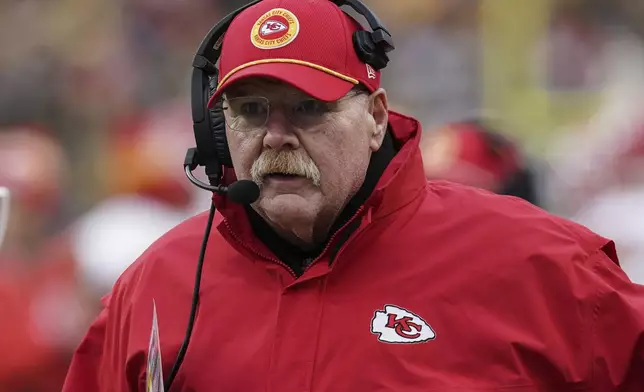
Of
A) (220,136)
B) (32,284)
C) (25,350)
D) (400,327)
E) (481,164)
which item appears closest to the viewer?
(400,327)

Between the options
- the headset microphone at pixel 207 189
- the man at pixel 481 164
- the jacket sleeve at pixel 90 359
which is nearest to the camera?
the headset microphone at pixel 207 189

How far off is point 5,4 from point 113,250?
304 cm

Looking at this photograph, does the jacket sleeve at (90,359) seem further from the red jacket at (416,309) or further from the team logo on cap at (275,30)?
the team logo on cap at (275,30)

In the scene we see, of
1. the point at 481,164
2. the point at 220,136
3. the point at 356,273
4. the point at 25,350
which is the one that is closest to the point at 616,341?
the point at 356,273

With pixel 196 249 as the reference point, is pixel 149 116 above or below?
below

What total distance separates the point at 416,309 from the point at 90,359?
2.69 feet

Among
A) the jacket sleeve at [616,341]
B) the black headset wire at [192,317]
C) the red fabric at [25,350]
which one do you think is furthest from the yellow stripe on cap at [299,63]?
the red fabric at [25,350]

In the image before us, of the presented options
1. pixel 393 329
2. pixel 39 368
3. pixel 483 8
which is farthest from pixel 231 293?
pixel 483 8

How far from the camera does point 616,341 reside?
247cm

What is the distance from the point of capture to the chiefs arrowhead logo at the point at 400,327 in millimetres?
2453

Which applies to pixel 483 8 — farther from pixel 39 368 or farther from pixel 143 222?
pixel 39 368

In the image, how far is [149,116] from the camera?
7.75m

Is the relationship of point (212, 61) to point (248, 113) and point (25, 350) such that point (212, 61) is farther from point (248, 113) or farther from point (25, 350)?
point (25, 350)

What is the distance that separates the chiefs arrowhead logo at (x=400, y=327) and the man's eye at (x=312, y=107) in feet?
1.38
